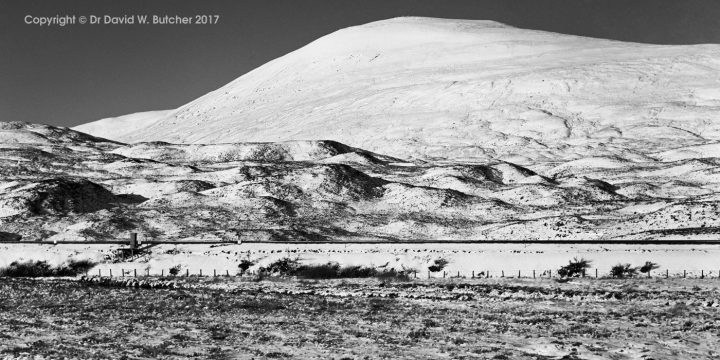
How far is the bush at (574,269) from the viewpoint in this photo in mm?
41781

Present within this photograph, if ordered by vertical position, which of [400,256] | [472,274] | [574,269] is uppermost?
[400,256]

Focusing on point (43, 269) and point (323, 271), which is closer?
point (323, 271)

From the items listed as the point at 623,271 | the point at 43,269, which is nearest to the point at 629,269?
the point at 623,271

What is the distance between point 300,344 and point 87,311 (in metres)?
9.77

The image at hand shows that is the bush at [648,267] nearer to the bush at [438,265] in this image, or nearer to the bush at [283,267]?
the bush at [438,265]

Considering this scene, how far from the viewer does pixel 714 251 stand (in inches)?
1674

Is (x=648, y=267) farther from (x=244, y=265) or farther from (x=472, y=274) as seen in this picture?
(x=244, y=265)

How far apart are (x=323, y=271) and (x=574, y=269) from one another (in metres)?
12.5

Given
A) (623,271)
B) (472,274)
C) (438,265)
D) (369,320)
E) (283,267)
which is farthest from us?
Answer: (283,267)

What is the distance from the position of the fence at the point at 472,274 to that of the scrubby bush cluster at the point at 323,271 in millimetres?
691

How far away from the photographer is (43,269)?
48.9 m

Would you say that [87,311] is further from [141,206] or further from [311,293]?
[141,206]

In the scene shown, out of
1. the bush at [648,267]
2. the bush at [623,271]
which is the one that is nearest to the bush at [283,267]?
the bush at [623,271]

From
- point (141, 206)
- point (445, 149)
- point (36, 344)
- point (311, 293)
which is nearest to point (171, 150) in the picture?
point (445, 149)
